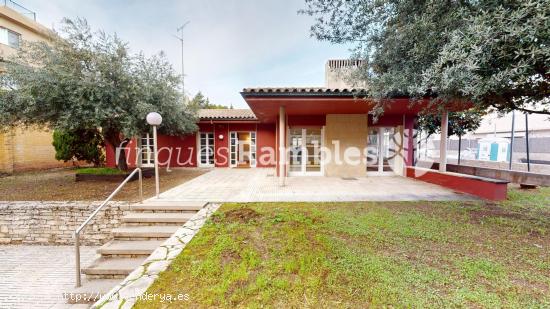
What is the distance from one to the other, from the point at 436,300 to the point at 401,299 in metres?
0.32

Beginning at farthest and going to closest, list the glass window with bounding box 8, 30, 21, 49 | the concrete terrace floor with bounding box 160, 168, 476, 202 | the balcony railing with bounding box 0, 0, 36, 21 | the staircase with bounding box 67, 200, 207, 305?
1. the balcony railing with bounding box 0, 0, 36, 21
2. the glass window with bounding box 8, 30, 21, 49
3. the concrete terrace floor with bounding box 160, 168, 476, 202
4. the staircase with bounding box 67, 200, 207, 305

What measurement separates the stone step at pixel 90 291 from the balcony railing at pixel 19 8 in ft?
61.4

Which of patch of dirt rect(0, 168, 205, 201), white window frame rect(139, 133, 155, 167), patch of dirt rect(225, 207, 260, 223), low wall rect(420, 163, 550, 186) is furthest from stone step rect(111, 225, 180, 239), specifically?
low wall rect(420, 163, 550, 186)

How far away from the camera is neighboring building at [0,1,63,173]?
10.8 metres

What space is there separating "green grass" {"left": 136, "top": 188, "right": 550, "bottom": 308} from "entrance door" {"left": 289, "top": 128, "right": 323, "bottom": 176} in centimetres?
460

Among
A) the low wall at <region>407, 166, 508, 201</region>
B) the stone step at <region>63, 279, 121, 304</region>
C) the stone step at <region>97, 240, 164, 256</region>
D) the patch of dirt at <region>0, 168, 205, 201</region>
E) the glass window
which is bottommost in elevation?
the stone step at <region>63, 279, 121, 304</region>

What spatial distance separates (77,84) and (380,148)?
1119cm

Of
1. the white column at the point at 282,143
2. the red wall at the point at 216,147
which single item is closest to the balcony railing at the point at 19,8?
the red wall at the point at 216,147

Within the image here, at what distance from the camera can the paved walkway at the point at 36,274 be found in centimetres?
341

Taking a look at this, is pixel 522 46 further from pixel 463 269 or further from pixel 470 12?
pixel 463 269

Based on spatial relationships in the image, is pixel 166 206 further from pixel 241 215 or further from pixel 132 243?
pixel 241 215

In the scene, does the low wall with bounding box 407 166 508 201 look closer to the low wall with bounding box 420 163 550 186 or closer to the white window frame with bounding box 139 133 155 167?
the low wall with bounding box 420 163 550 186

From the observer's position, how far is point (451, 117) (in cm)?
1077

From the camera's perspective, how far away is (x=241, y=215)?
4172 millimetres
